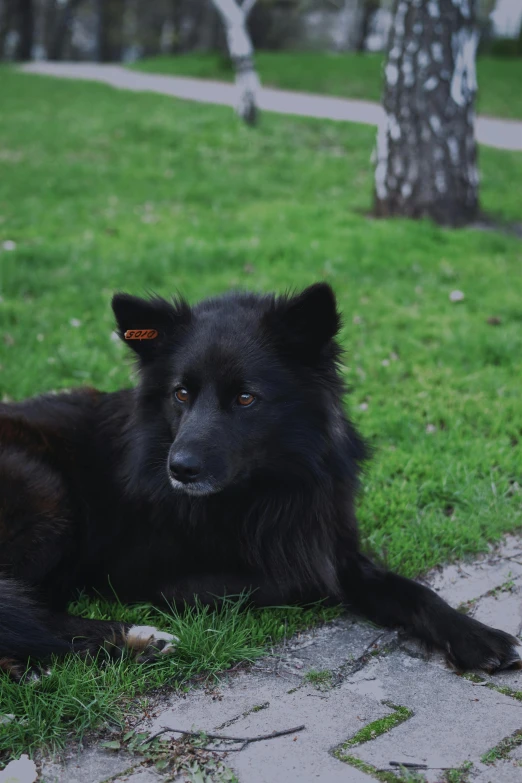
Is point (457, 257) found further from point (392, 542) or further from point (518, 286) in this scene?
point (392, 542)

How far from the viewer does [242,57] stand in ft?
47.5

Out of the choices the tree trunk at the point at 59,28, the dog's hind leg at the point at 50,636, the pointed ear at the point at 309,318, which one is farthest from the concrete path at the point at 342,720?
the tree trunk at the point at 59,28

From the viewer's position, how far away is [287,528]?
129 inches

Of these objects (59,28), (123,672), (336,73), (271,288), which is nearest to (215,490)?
(123,672)

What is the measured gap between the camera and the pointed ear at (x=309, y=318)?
2992 mm

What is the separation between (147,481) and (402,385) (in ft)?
8.36

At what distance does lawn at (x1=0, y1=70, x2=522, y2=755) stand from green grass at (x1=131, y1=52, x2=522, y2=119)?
25.4 feet

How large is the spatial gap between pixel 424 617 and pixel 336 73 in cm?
2311

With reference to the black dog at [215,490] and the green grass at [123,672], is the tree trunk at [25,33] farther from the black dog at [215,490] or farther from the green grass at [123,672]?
the green grass at [123,672]

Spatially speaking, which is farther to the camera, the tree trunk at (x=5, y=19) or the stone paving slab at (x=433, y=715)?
the tree trunk at (x=5, y=19)

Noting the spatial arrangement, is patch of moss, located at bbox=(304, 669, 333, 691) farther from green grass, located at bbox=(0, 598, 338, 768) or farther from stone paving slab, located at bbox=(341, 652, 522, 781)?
green grass, located at bbox=(0, 598, 338, 768)

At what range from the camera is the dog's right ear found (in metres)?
3.28

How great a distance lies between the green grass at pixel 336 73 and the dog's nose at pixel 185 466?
17.9 meters

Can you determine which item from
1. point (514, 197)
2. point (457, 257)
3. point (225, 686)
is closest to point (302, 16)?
point (514, 197)
